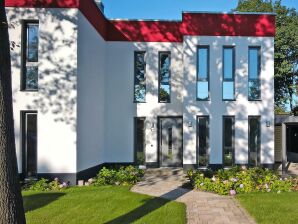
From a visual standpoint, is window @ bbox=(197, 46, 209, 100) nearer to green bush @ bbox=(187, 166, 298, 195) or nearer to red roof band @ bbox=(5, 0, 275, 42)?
red roof band @ bbox=(5, 0, 275, 42)

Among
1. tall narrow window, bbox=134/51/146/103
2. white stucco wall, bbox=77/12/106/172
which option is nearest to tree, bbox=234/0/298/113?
tall narrow window, bbox=134/51/146/103

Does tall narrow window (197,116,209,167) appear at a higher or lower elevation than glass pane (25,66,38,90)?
lower

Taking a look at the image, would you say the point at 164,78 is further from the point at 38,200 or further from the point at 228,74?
the point at 38,200

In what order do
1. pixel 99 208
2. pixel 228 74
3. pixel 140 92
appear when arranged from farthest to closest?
pixel 140 92 < pixel 228 74 < pixel 99 208

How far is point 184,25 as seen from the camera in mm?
13859

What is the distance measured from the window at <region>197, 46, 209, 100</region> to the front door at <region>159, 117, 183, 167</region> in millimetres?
1499

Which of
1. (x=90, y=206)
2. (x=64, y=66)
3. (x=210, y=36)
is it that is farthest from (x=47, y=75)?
(x=210, y=36)

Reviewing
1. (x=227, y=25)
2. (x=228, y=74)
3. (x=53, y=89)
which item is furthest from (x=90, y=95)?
(x=227, y=25)

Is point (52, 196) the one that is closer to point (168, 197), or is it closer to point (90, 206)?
point (90, 206)

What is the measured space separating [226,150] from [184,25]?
5.27 m

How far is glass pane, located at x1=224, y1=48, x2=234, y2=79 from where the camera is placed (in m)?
14.1

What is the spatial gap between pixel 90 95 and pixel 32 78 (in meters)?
2.14

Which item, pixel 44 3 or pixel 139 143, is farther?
pixel 139 143

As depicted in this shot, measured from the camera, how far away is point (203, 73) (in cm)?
1402
